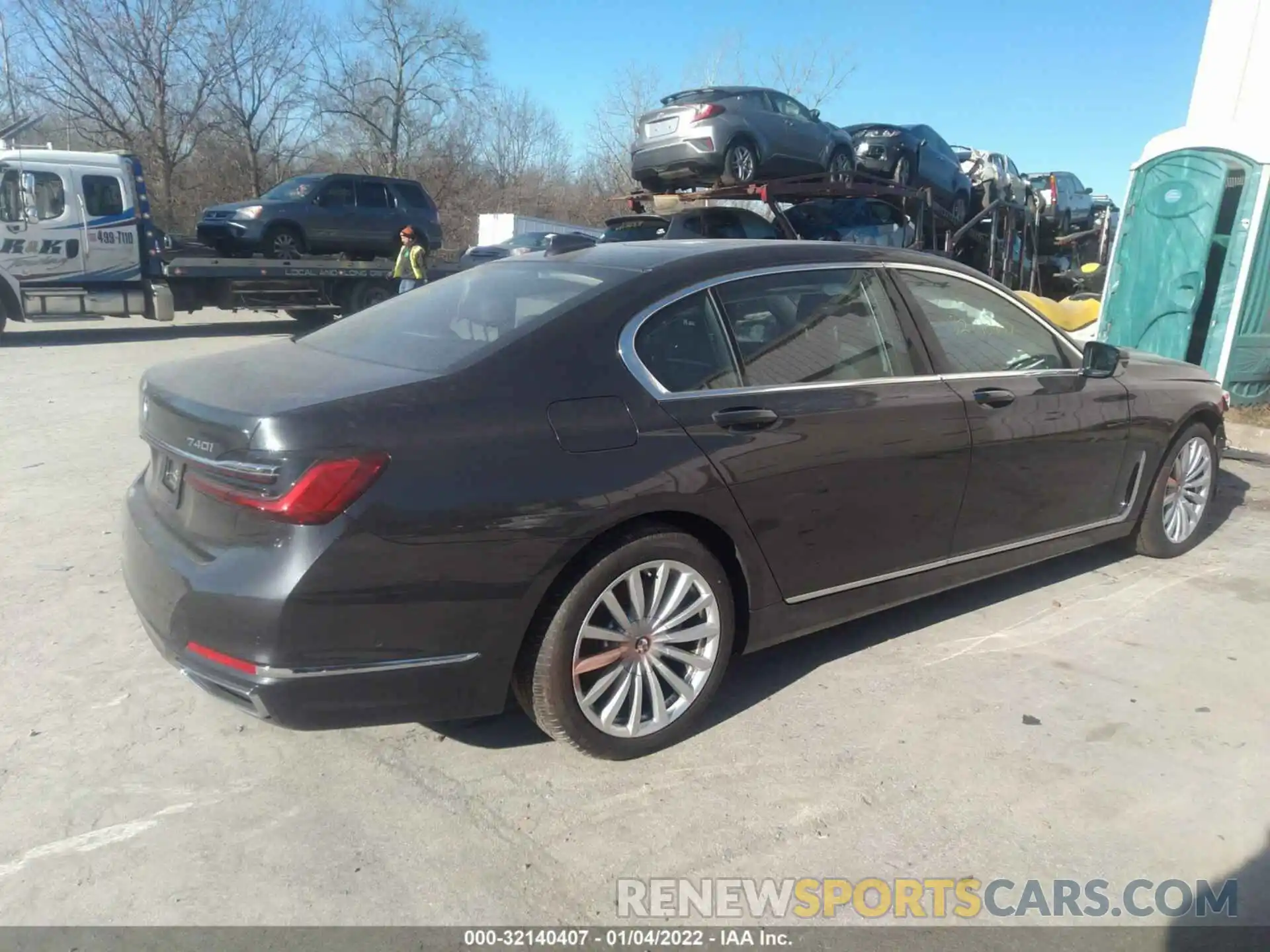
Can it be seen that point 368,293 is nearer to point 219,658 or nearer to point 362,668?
point 219,658

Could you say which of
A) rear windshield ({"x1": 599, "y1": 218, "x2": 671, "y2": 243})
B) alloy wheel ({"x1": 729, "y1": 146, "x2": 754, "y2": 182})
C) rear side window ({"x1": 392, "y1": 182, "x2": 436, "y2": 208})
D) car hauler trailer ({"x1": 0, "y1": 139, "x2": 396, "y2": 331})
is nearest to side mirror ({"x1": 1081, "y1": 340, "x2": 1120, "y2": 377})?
rear windshield ({"x1": 599, "y1": 218, "x2": 671, "y2": 243})

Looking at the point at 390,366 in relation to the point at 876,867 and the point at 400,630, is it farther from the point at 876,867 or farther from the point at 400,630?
the point at 876,867

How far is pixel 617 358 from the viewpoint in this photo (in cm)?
310

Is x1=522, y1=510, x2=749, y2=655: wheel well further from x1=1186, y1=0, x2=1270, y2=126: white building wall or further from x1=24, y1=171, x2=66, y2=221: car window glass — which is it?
x1=24, y1=171, x2=66, y2=221: car window glass

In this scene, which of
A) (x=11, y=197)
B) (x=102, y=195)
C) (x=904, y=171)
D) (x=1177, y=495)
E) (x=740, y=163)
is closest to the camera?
(x=1177, y=495)

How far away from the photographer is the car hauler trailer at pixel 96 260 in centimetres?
1401

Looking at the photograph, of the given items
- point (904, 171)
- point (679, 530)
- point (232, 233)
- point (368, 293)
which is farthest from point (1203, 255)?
point (232, 233)

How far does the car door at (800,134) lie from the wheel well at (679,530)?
1161cm

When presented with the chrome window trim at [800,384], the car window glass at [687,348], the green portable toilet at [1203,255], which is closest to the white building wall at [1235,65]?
the green portable toilet at [1203,255]

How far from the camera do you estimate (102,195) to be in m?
14.6

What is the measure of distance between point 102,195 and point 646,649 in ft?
48.8

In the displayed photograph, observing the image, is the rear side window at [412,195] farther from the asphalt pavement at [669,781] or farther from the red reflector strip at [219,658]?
the red reflector strip at [219,658]

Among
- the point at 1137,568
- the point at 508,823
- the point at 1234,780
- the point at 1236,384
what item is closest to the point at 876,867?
the point at 508,823

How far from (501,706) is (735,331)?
1514 millimetres
